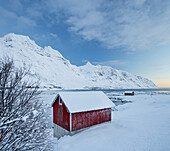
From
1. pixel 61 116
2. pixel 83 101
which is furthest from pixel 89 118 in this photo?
pixel 61 116

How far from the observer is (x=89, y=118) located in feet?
42.5

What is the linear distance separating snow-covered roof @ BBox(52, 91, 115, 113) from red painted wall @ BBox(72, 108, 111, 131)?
63 centimetres

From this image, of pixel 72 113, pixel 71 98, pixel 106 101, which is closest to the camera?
pixel 72 113

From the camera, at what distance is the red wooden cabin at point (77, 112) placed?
11943mm

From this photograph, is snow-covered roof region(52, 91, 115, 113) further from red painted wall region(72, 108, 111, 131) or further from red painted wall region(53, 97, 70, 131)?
red painted wall region(53, 97, 70, 131)

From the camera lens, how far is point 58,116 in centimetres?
1379

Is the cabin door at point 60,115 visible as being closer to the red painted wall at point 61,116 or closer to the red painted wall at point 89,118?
the red painted wall at point 61,116

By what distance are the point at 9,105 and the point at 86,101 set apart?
33.3 feet

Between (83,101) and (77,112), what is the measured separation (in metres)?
1.81

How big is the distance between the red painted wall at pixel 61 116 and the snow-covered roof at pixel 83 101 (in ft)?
3.14

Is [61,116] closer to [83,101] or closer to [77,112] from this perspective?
[77,112]

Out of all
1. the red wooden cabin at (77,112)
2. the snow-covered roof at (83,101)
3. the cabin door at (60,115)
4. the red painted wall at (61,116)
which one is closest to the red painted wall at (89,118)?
the red wooden cabin at (77,112)

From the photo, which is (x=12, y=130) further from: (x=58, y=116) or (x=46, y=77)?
(x=46, y=77)

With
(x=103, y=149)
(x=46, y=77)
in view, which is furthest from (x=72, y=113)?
(x=46, y=77)
